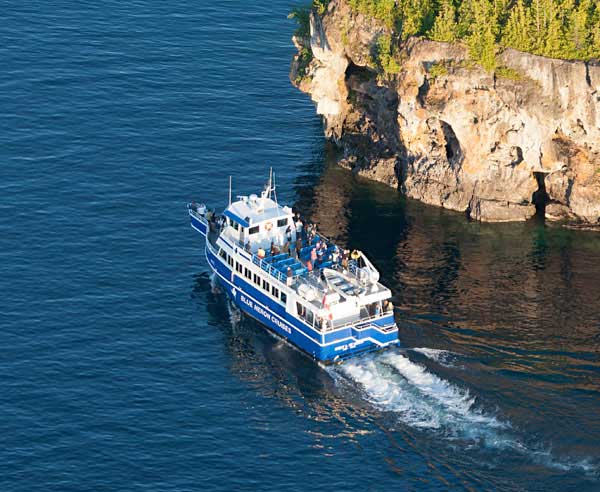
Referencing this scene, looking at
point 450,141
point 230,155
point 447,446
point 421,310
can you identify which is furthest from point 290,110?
point 447,446

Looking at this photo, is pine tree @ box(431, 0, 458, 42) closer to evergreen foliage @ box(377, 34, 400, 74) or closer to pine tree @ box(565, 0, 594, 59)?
evergreen foliage @ box(377, 34, 400, 74)

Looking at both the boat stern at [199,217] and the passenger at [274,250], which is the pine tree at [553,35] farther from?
the boat stern at [199,217]

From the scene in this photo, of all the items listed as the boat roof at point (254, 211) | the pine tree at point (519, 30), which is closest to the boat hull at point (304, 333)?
the boat roof at point (254, 211)

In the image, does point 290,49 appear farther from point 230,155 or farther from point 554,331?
point 554,331

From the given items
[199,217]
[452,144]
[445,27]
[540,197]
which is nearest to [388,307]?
[199,217]

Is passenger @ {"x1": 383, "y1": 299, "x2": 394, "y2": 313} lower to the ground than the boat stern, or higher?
lower

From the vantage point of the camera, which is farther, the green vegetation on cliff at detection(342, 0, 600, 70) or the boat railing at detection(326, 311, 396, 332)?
the green vegetation on cliff at detection(342, 0, 600, 70)

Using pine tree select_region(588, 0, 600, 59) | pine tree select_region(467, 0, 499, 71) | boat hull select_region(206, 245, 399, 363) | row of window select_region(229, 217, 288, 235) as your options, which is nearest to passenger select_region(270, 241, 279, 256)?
row of window select_region(229, 217, 288, 235)
